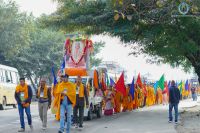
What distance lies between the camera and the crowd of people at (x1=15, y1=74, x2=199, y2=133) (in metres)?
15.0

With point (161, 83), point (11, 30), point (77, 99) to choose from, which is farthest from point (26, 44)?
point (77, 99)

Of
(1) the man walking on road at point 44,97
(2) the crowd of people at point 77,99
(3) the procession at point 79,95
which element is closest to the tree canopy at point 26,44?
(2) the crowd of people at point 77,99

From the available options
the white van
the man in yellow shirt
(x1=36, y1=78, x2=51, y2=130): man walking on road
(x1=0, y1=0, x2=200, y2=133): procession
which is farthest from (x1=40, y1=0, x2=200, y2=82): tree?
the man in yellow shirt

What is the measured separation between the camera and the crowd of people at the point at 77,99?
49.2ft

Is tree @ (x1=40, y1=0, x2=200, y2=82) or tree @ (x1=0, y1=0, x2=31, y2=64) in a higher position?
tree @ (x1=0, y1=0, x2=31, y2=64)

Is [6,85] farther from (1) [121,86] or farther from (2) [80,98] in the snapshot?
(2) [80,98]

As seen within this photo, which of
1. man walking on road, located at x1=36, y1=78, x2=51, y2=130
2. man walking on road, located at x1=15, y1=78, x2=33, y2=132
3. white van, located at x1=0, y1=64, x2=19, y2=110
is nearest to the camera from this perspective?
man walking on road, located at x1=15, y1=78, x2=33, y2=132

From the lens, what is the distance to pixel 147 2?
11.1 m

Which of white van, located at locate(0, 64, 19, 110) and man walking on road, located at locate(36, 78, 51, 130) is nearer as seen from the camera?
man walking on road, located at locate(36, 78, 51, 130)

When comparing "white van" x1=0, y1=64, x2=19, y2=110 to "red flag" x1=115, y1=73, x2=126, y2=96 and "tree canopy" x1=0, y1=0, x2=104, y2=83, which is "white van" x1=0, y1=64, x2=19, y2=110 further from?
"tree canopy" x1=0, y1=0, x2=104, y2=83

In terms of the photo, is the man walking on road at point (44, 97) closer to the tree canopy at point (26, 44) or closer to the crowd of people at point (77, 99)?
the crowd of people at point (77, 99)

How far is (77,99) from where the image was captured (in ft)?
55.7

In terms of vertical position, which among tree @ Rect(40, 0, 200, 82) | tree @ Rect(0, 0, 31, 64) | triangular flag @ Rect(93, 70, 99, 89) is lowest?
triangular flag @ Rect(93, 70, 99, 89)

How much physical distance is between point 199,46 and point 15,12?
29745 mm
